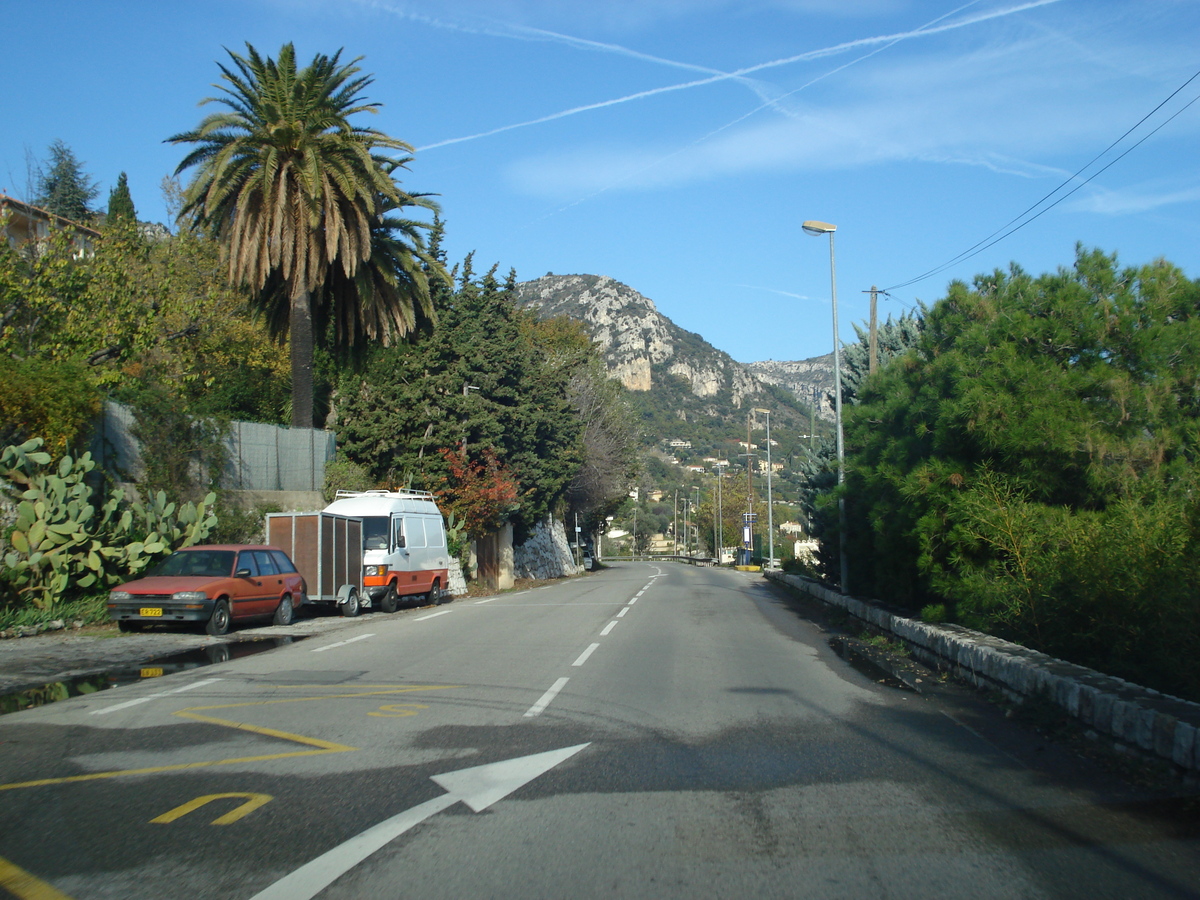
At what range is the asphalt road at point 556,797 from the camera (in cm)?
475

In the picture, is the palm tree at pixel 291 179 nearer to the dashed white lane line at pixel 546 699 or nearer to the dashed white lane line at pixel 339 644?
the dashed white lane line at pixel 339 644

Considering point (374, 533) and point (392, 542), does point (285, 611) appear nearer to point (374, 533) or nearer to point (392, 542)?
point (374, 533)

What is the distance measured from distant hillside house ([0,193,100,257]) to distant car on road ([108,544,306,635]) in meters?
10.9

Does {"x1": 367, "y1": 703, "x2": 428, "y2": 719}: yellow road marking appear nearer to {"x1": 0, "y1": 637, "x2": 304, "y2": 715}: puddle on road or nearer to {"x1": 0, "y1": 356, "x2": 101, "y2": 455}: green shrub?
{"x1": 0, "y1": 637, "x2": 304, "y2": 715}: puddle on road

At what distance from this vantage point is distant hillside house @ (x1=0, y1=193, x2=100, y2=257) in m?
22.9

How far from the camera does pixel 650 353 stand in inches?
6816

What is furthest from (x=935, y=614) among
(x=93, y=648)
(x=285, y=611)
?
(x=93, y=648)

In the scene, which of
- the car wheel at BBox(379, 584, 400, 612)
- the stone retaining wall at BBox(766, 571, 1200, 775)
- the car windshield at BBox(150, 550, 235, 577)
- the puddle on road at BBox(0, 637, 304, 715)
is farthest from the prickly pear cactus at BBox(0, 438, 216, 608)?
the stone retaining wall at BBox(766, 571, 1200, 775)

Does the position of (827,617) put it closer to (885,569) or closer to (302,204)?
(885,569)

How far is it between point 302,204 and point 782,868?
2235cm

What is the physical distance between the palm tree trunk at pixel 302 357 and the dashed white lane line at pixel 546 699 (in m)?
16.8

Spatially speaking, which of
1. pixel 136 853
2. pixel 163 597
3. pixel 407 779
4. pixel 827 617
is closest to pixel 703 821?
pixel 407 779

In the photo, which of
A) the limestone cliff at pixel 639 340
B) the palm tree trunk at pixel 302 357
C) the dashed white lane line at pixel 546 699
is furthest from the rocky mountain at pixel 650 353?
the dashed white lane line at pixel 546 699

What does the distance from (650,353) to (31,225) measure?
144 meters
